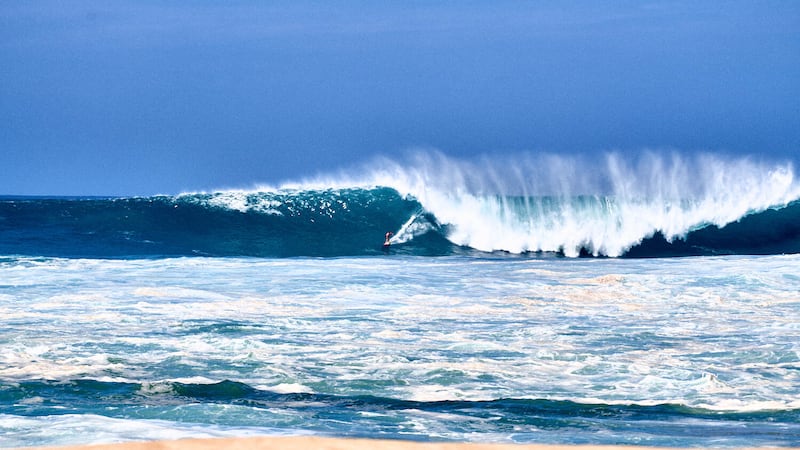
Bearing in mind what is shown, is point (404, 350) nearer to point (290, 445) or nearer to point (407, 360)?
point (407, 360)

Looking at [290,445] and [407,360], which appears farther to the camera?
[407,360]

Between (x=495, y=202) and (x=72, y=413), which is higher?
(x=495, y=202)

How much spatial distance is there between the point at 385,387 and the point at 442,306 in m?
4.43

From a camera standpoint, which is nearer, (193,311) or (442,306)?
(193,311)

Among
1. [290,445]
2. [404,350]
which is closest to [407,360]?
[404,350]

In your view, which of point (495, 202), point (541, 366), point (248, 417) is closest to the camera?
point (248, 417)

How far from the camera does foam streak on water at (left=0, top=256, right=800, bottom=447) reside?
4879 millimetres

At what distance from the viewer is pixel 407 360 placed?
692 centimetres

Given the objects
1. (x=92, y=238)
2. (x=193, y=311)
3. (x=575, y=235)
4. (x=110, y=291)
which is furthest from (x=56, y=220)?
(x=193, y=311)

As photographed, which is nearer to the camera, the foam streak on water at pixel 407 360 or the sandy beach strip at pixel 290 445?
the sandy beach strip at pixel 290 445

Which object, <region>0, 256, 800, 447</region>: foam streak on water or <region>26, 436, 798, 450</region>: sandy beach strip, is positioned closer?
<region>26, 436, 798, 450</region>: sandy beach strip

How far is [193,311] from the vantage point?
9688mm

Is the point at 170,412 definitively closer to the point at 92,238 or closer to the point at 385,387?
the point at 385,387

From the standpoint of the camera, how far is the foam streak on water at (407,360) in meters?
4.88
